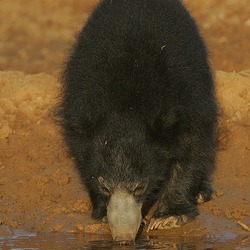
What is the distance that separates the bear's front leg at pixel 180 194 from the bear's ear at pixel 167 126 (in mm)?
567

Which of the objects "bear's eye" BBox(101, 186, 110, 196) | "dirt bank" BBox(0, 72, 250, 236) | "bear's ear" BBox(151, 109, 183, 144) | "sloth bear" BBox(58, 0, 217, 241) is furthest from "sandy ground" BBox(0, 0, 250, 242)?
"bear's ear" BBox(151, 109, 183, 144)

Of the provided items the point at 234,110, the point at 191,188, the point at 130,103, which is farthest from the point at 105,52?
the point at 234,110

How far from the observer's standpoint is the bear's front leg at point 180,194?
29.3 feet

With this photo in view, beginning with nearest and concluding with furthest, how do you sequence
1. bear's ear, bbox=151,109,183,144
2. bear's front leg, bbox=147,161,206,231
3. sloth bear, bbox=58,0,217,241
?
sloth bear, bbox=58,0,217,241 < bear's ear, bbox=151,109,183,144 < bear's front leg, bbox=147,161,206,231

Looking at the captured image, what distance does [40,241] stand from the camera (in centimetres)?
860

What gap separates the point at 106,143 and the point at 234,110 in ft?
10.4

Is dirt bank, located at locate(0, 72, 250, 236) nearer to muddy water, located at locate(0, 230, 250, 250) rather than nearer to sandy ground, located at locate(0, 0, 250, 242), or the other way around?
sandy ground, located at locate(0, 0, 250, 242)

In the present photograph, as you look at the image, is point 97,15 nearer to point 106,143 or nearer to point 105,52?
point 105,52

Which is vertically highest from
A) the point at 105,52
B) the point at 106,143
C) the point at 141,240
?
the point at 105,52

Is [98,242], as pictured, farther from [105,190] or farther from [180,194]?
[180,194]

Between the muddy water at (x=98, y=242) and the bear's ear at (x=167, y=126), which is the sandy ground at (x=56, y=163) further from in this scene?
the bear's ear at (x=167, y=126)

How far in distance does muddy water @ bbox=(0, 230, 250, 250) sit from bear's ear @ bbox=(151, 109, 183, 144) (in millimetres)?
820

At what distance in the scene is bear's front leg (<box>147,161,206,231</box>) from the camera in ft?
29.3

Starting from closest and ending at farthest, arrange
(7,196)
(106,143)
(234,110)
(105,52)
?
(106,143)
(105,52)
(7,196)
(234,110)
